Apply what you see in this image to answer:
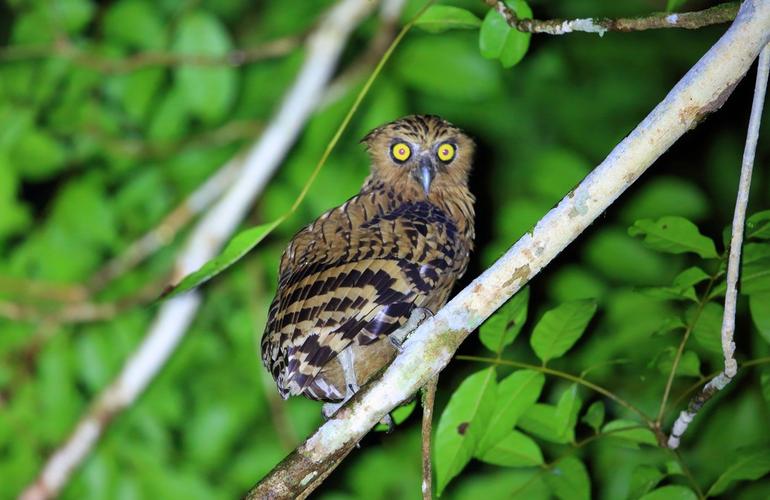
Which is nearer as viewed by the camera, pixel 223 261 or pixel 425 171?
pixel 223 261

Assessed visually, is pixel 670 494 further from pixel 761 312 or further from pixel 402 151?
pixel 402 151

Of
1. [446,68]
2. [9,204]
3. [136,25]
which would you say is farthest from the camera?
[9,204]

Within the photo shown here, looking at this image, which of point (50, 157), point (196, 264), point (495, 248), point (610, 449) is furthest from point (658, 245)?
point (50, 157)

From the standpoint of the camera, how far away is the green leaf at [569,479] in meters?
1.64

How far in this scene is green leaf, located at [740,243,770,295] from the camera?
5.01 feet

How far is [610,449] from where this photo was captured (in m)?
2.53

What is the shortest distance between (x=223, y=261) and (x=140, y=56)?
198 cm

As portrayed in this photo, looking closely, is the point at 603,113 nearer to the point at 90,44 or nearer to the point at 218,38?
the point at 218,38

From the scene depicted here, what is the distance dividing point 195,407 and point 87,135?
129cm

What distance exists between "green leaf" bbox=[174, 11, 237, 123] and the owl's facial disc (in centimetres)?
126

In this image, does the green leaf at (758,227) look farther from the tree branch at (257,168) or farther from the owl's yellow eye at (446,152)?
the tree branch at (257,168)

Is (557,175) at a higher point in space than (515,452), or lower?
higher

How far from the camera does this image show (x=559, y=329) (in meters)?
1.60

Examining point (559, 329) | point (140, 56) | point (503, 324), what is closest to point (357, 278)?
point (503, 324)
